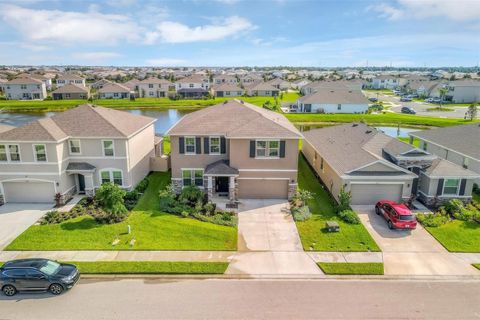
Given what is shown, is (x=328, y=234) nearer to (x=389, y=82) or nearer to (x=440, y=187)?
(x=440, y=187)

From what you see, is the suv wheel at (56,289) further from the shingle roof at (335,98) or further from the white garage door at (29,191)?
the shingle roof at (335,98)

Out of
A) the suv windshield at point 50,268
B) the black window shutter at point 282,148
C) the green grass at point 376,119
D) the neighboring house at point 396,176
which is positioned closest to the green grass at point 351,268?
the neighboring house at point 396,176

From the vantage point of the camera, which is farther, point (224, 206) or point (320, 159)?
point (320, 159)

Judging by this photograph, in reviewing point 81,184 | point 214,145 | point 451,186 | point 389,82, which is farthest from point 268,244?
point 389,82

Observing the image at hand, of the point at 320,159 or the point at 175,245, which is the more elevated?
the point at 320,159

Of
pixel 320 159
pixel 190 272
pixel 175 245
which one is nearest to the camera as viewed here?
pixel 190 272

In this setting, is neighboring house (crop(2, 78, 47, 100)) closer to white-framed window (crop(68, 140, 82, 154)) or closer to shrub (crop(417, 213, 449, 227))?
white-framed window (crop(68, 140, 82, 154))

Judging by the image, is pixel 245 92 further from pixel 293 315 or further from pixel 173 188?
pixel 293 315

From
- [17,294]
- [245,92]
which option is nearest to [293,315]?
[17,294]
